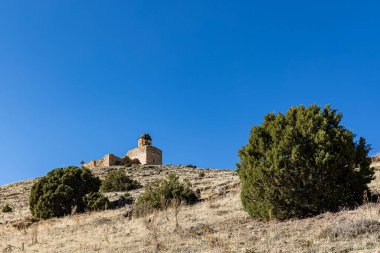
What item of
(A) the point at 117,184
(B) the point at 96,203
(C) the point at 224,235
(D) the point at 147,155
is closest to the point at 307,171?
(C) the point at 224,235

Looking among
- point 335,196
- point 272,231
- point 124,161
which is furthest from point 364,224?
point 124,161

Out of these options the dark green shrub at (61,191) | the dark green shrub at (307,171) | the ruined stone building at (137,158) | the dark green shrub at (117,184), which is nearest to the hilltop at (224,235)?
the dark green shrub at (307,171)

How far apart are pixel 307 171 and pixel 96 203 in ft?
52.0

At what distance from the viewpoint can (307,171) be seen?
11.8m

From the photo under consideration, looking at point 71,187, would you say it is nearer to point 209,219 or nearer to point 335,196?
point 209,219

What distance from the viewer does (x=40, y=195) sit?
86.9 feet

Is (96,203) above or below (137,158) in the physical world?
below

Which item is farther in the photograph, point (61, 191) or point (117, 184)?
point (117, 184)

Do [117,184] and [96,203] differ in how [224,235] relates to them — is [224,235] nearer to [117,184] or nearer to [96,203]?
[96,203]

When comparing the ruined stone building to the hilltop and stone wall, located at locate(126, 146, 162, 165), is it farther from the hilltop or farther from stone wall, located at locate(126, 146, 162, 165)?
the hilltop

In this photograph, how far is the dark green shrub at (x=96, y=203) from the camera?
24.2 meters

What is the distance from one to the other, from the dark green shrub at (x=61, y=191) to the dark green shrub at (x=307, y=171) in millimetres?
14492

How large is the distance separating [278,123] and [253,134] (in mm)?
887

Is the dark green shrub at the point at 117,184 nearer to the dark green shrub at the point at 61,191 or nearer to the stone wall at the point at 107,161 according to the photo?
the dark green shrub at the point at 61,191
